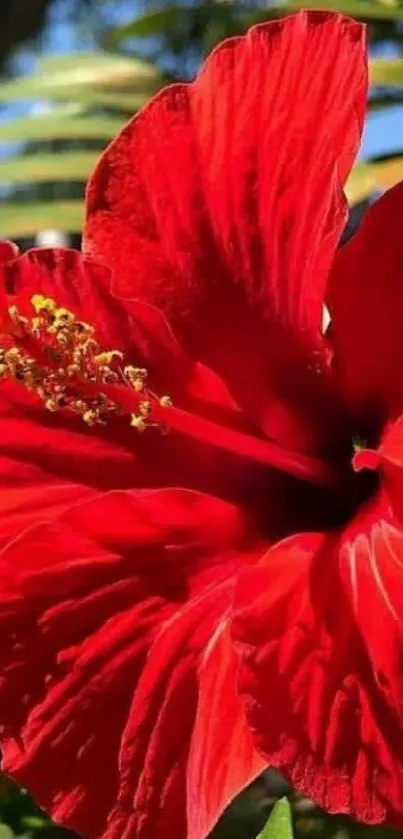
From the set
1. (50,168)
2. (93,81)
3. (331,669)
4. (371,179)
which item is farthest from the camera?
(93,81)

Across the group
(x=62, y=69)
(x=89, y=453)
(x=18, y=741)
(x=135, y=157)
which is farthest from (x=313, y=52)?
(x=62, y=69)

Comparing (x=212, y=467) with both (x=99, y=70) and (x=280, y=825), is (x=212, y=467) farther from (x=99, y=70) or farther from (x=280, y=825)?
(x=99, y=70)

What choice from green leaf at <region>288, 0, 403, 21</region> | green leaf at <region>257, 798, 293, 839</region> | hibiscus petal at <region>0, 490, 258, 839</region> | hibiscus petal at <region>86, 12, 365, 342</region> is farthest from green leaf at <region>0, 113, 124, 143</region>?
green leaf at <region>257, 798, 293, 839</region>

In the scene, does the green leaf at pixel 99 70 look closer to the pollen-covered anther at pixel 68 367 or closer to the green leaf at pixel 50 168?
the green leaf at pixel 50 168

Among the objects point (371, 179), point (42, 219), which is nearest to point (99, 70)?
point (42, 219)

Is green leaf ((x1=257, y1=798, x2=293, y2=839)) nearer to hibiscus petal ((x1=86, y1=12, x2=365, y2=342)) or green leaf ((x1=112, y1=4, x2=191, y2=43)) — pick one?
A: hibiscus petal ((x1=86, y1=12, x2=365, y2=342))

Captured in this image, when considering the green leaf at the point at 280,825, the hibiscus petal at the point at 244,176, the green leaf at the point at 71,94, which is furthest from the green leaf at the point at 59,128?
the green leaf at the point at 280,825

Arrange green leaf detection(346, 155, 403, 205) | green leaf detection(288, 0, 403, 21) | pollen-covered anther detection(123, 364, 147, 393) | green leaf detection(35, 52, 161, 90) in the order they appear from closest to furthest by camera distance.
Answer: pollen-covered anther detection(123, 364, 147, 393), green leaf detection(346, 155, 403, 205), green leaf detection(288, 0, 403, 21), green leaf detection(35, 52, 161, 90)
